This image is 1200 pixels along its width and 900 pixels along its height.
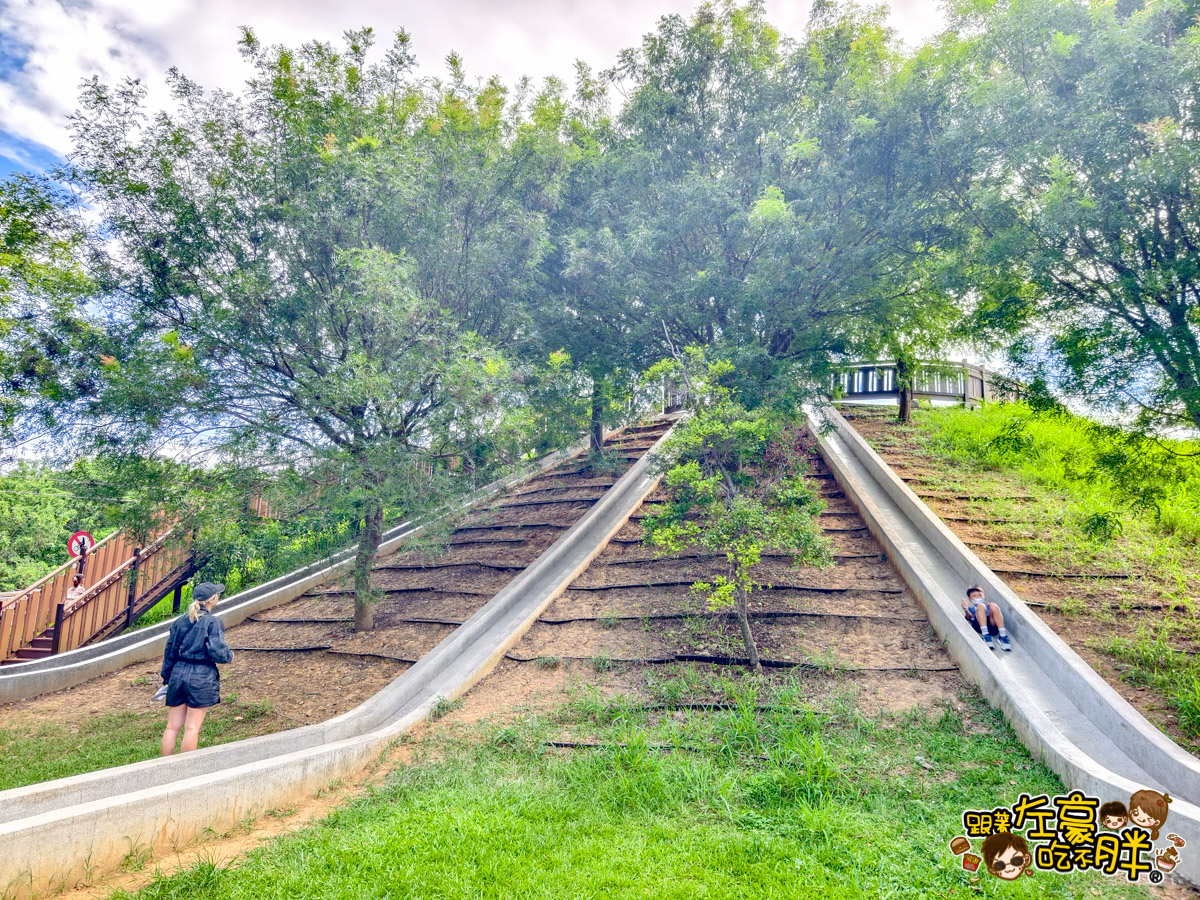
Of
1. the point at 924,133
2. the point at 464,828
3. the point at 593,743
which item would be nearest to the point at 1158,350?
the point at 924,133

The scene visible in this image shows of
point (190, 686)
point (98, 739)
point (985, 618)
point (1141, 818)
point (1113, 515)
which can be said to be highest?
point (1113, 515)

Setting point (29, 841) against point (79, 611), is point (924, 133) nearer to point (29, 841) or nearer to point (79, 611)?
point (29, 841)

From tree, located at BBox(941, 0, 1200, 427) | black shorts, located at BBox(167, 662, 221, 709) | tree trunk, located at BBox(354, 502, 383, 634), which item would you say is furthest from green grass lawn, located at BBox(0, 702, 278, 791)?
tree, located at BBox(941, 0, 1200, 427)

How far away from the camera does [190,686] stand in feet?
15.6

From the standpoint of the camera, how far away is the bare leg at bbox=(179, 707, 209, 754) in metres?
4.68

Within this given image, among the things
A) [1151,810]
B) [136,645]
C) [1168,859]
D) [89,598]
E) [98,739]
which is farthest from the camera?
[89,598]

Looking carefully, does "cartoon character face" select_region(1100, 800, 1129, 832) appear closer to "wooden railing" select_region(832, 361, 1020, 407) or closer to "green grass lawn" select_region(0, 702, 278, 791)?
"green grass lawn" select_region(0, 702, 278, 791)

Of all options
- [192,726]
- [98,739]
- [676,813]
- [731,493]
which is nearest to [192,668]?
[192,726]

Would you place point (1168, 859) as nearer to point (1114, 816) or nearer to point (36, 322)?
point (1114, 816)

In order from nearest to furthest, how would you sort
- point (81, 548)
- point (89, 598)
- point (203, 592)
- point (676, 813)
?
1. point (676, 813)
2. point (203, 592)
3. point (89, 598)
4. point (81, 548)

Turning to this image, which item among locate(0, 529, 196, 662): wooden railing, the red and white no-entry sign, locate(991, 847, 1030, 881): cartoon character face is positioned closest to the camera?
locate(991, 847, 1030, 881): cartoon character face

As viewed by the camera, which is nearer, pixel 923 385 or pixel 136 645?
pixel 136 645

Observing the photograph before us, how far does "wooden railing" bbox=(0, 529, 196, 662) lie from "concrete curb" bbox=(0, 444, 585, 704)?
0.59m

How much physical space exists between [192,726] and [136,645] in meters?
5.43
